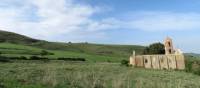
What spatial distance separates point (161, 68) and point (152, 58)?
2671mm

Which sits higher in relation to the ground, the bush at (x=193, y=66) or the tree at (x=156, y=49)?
the tree at (x=156, y=49)

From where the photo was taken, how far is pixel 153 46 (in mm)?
67750

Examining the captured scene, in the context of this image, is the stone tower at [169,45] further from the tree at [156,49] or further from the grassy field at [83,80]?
the grassy field at [83,80]

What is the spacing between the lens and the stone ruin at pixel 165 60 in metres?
48.6

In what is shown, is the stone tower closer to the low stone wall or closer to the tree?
the low stone wall

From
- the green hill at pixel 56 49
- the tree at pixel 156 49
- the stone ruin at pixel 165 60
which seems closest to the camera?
the stone ruin at pixel 165 60

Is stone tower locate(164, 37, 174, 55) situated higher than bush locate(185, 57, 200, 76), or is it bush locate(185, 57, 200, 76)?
stone tower locate(164, 37, 174, 55)

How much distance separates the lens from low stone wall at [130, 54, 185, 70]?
4844 cm

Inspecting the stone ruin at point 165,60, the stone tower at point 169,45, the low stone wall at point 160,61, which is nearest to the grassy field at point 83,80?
the low stone wall at point 160,61

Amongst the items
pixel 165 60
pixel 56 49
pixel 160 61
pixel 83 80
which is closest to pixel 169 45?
pixel 160 61

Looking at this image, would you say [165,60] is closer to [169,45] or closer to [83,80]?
[169,45]

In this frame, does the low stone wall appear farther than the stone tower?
No

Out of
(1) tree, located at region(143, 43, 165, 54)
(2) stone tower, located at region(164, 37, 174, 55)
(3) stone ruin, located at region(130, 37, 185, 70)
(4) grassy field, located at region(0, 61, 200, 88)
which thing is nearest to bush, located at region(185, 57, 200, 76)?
(3) stone ruin, located at region(130, 37, 185, 70)

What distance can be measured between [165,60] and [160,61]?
1.08 m
